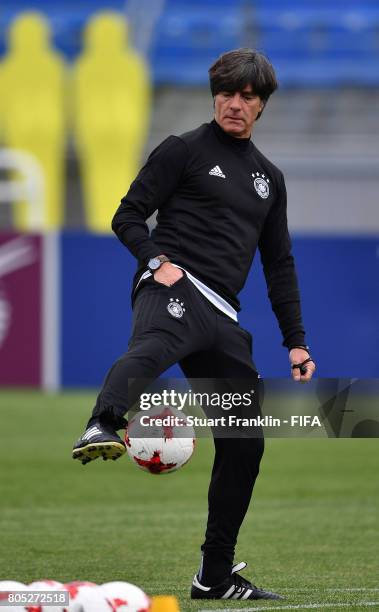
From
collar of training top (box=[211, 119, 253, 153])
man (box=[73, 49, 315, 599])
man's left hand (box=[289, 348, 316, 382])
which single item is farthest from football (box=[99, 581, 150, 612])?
collar of training top (box=[211, 119, 253, 153])

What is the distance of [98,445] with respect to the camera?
460 centimetres

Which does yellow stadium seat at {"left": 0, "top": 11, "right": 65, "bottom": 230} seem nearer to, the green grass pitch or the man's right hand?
the green grass pitch

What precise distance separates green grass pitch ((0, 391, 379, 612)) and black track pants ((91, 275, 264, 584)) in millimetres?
330

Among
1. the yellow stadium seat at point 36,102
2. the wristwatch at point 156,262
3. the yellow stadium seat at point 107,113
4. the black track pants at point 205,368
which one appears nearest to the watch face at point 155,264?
the wristwatch at point 156,262

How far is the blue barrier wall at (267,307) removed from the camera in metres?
15.9

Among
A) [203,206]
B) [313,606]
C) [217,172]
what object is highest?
[217,172]

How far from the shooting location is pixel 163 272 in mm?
5074

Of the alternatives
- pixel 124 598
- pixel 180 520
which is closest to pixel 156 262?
pixel 124 598

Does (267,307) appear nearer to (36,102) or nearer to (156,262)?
(36,102)

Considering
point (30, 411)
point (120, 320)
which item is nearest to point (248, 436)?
point (30, 411)

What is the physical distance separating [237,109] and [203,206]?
390mm

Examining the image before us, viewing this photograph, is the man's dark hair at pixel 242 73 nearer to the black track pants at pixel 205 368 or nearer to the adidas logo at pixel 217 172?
the adidas logo at pixel 217 172

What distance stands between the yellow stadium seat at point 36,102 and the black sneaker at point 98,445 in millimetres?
17606

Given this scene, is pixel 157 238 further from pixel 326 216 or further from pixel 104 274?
pixel 326 216
